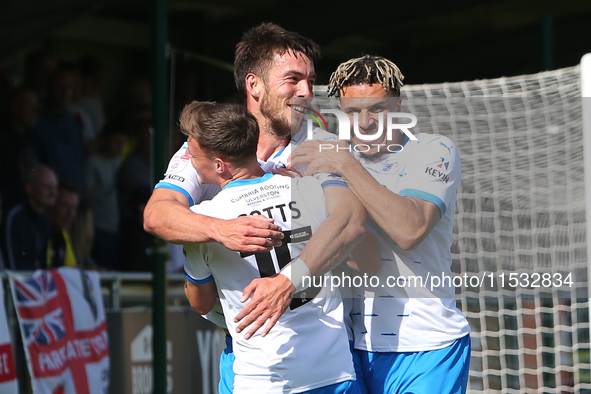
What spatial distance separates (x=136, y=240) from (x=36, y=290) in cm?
133

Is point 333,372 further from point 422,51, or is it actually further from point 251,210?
point 422,51

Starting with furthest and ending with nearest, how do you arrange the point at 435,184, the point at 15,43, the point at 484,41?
the point at 484,41, the point at 15,43, the point at 435,184

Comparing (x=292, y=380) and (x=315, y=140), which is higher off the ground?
(x=315, y=140)

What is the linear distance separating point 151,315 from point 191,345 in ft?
1.25

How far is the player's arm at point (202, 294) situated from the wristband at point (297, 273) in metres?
0.29

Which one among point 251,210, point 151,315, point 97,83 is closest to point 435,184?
point 251,210

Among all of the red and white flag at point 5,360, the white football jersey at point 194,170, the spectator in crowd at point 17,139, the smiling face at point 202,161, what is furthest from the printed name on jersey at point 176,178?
the spectator in crowd at point 17,139

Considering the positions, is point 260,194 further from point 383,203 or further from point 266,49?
point 266,49

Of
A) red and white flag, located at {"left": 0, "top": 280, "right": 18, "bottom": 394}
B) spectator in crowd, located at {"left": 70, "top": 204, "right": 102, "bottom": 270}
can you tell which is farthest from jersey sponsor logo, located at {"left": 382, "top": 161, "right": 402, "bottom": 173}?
spectator in crowd, located at {"left": 70, "top": 204, "right": 102, "bottom": 270}

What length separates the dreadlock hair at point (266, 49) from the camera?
255 centimetres

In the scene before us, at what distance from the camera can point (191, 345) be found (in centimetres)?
459

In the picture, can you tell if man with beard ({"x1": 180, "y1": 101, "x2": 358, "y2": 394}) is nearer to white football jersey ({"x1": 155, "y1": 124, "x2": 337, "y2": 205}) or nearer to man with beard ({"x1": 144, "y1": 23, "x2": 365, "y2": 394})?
man with beard ({"x1": 144, "y1": 23, "x2": 365, "y2": 394})

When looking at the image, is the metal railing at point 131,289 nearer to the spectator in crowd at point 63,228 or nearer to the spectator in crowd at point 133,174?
the spectator in crowd at point 63,228

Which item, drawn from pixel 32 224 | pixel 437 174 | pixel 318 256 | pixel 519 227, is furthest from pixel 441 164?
pixel 32 224
